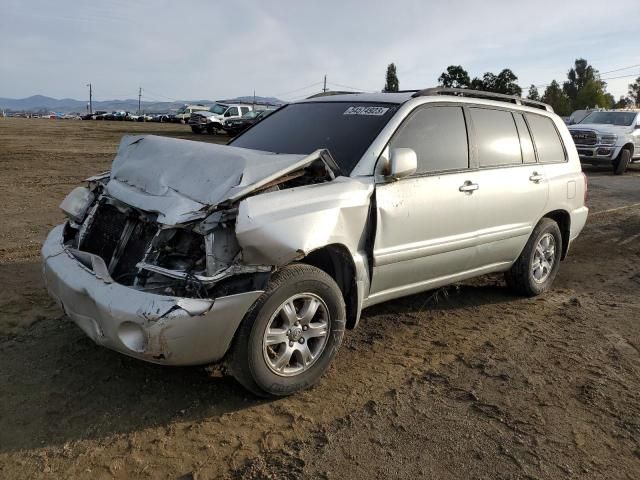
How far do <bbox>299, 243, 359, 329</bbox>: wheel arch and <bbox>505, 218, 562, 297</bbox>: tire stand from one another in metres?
2.13

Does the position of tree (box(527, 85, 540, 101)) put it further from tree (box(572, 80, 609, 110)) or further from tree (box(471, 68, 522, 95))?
tree (box(471, 68, 522, 95))

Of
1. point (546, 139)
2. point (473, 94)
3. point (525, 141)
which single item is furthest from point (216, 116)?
point (473, 94)

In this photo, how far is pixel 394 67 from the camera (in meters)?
68.2

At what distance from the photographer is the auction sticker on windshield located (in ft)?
13.0

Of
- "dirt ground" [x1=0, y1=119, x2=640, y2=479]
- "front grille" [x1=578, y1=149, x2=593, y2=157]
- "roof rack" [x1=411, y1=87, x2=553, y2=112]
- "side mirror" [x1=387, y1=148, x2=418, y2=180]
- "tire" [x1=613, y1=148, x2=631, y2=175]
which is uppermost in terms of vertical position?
"roof rack" [x1=411, y1=87, x2=553, y2=112]

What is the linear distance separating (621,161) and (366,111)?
48.5ft

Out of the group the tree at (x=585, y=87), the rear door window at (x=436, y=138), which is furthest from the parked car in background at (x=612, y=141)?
the tree at (x=585, y=87)

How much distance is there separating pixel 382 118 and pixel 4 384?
9.63 feet

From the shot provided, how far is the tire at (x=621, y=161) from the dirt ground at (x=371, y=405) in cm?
1291

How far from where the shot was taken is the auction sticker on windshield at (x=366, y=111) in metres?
3.95

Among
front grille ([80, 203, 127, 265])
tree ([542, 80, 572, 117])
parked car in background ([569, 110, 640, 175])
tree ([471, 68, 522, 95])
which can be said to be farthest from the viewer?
tree ([542, 80, 572, 117])

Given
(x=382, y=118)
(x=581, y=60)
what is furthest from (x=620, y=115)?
(x=581, y=60)

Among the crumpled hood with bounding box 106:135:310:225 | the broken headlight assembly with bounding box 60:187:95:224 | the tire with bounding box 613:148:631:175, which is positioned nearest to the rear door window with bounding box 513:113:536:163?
the crumpled hood with bounding box 106:135:310:225

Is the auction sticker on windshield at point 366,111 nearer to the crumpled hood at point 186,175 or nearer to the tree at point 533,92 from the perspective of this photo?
the crumpled hood at point 186,175
